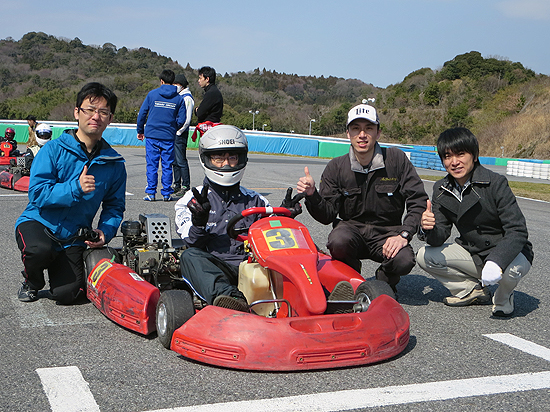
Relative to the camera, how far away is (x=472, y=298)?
425 cm

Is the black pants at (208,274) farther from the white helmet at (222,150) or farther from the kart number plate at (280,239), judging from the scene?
the white helmet at (222,150)

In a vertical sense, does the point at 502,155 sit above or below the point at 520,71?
below

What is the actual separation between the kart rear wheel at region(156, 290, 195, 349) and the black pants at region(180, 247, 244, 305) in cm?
18

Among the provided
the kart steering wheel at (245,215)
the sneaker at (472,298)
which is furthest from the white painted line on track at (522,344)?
the kart steering wheel at (245,215)

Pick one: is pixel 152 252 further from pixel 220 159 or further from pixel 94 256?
pixel 220 159

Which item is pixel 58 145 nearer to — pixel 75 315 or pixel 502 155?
pixel 75 315

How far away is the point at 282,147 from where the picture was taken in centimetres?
2956

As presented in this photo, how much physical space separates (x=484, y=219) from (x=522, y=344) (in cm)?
102

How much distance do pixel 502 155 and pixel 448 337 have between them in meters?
35.9

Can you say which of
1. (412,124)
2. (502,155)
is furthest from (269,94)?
(502,155)

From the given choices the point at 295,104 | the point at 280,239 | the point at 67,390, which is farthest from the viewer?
the point at 295,104

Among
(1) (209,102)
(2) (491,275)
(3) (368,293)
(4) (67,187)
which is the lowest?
(3) (368,293)

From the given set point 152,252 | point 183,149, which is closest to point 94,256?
point 152,252

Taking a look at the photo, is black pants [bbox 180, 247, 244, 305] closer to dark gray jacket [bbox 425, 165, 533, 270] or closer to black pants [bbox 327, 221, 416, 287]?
black pants [bbox 327, 221, 416, 287]
